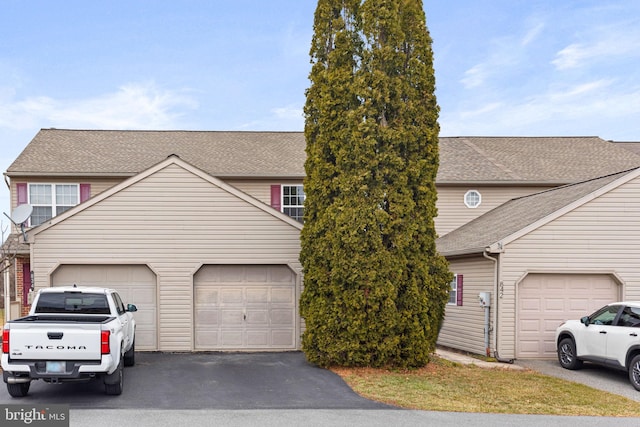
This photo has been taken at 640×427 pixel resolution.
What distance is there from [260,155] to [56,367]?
13.0 meters

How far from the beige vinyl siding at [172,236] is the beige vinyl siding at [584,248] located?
5.69m

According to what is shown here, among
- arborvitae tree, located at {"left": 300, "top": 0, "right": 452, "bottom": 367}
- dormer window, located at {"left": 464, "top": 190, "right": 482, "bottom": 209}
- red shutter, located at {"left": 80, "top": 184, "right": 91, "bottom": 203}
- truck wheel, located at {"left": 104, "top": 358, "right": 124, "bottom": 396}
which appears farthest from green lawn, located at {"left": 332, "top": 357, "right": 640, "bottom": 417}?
red shutter, located at {"left": 80, "top": 184, "right": 91, "bottom": 203}

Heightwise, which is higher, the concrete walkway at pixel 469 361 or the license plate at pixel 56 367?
the license plate at pixel 56 367

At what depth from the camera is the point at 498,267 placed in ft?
41.8

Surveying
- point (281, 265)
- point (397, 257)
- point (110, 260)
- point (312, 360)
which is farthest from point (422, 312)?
point (110, 260)

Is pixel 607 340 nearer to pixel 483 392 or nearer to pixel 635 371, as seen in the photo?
pixel 635 371

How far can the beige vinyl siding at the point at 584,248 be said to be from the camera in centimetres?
1270

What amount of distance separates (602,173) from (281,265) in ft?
46.7

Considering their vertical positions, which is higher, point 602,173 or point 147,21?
point 147,21

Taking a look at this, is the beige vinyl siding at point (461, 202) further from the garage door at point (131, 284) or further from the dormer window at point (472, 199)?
the garage door at point (131, 284)

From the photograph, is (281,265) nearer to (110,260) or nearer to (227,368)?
(227,368)

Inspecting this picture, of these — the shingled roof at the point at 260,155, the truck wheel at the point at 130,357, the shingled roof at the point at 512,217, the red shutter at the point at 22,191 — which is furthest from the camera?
the shingled roof at the point at 260,155

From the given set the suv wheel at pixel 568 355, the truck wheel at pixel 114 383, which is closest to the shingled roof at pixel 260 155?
the suv wheel at pixel 568 355

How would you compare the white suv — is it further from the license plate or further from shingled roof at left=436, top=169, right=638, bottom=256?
the license plate
